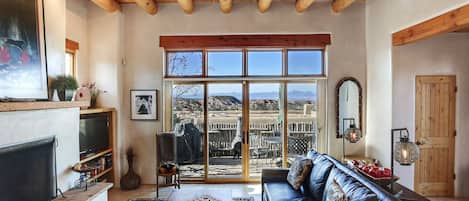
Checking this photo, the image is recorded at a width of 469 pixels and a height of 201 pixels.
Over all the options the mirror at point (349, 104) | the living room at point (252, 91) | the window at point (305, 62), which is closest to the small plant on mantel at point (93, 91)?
the living room at point (252, 91)

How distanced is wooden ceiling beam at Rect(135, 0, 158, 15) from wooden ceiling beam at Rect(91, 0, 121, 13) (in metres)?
0.47

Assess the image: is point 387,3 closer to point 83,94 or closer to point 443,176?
point 443,176

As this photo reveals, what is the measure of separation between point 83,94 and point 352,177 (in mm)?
3697

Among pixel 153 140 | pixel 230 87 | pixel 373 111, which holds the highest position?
pixel 230 87

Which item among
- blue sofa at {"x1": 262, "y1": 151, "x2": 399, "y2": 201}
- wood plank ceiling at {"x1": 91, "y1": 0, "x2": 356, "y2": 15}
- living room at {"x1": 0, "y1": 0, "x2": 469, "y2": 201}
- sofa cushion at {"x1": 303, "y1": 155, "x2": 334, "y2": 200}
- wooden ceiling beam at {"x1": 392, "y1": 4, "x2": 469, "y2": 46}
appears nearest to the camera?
blue sofa at {"x1": 262, "y1": 151, "x2": 399, "y2": 201}

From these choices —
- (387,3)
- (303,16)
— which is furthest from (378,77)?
(303,16)

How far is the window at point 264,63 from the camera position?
6012 millimetres

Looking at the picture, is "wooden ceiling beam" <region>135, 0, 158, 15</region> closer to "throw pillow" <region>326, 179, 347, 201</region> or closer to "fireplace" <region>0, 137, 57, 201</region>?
"fireplace" <region>0, 137, 57, 201</region>

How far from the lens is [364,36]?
19.4ft

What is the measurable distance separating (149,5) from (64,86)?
7.49 ft

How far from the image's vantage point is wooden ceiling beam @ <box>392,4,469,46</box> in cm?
343

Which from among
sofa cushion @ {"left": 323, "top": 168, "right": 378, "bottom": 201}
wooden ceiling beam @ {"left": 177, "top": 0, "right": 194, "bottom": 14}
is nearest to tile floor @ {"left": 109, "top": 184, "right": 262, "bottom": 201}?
sofa cushion @ {"left": 323, "top": 168, "right": 378, "bottom": 201}

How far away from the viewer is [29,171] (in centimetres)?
315

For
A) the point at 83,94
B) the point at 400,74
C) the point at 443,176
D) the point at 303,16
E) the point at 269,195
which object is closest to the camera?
the point at 269,195
